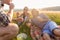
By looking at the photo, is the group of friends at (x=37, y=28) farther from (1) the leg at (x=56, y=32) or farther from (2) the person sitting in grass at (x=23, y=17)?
(2) the person sitting in grass at (x=23, y=17)

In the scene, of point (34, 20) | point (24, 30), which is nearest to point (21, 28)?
point (24, 30)

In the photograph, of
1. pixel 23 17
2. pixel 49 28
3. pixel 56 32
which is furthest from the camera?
pixel 23 17

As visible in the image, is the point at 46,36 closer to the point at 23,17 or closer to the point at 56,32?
the point at 56,32

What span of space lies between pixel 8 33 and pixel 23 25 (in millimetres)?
523

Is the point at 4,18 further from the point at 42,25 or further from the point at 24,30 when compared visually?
the point at 24,30

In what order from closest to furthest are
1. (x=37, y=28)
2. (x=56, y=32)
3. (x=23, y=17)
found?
1. (x=56, y=32)
2. (x=37, y=28)
3. (x=23, y=17)

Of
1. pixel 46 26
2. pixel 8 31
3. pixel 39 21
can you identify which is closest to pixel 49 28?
pixel 46 26

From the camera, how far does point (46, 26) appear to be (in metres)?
2.25

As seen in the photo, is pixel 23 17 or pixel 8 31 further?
pixel 23 17

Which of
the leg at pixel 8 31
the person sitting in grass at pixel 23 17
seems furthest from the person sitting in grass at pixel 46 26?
the person sitting in grass at pixel 23 17

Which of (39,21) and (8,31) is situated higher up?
(39,21)

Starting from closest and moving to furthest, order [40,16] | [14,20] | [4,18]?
[4,18], [40,16], [14,20]

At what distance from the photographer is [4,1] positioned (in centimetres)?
233

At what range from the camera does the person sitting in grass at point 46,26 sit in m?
2.13
